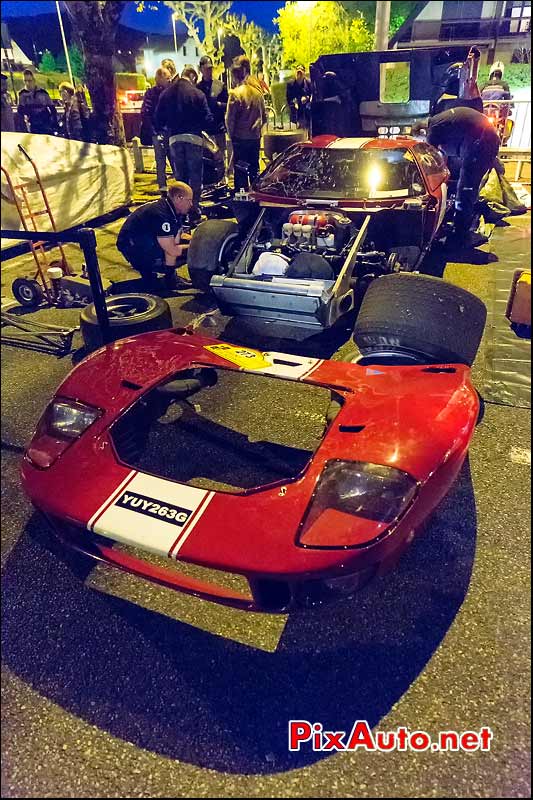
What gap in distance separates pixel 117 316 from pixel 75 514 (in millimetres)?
1893

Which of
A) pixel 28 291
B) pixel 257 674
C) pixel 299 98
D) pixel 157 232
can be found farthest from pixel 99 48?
pixel 257 674

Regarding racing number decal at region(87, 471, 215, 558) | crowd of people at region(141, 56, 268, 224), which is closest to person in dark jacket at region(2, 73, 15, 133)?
crowd of people at region(141, 56, 268, 224)

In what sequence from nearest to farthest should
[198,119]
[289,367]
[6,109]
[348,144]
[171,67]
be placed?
[6,109]
[289,367]
[171,67]
[198,119]
[348,144]

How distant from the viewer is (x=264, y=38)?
7.76ft

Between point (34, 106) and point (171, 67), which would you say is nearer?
point (34, 106)

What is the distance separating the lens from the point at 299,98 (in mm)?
4160

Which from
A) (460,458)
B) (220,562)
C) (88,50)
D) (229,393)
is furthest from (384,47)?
(220,562)

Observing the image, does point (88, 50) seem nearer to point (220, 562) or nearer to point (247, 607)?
point (220, 562)

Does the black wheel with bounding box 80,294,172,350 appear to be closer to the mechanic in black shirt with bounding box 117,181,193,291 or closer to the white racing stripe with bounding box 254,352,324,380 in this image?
the mechanic in black shirt with bounding box 117,181,193,291

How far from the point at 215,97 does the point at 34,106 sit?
136 cm

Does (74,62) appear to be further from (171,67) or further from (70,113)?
(171,67)

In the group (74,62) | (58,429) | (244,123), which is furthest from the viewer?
(244,123)

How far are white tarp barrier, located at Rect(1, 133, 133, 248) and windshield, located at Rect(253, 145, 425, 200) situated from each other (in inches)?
50.7

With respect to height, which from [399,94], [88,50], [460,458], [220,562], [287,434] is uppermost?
[399,94]
